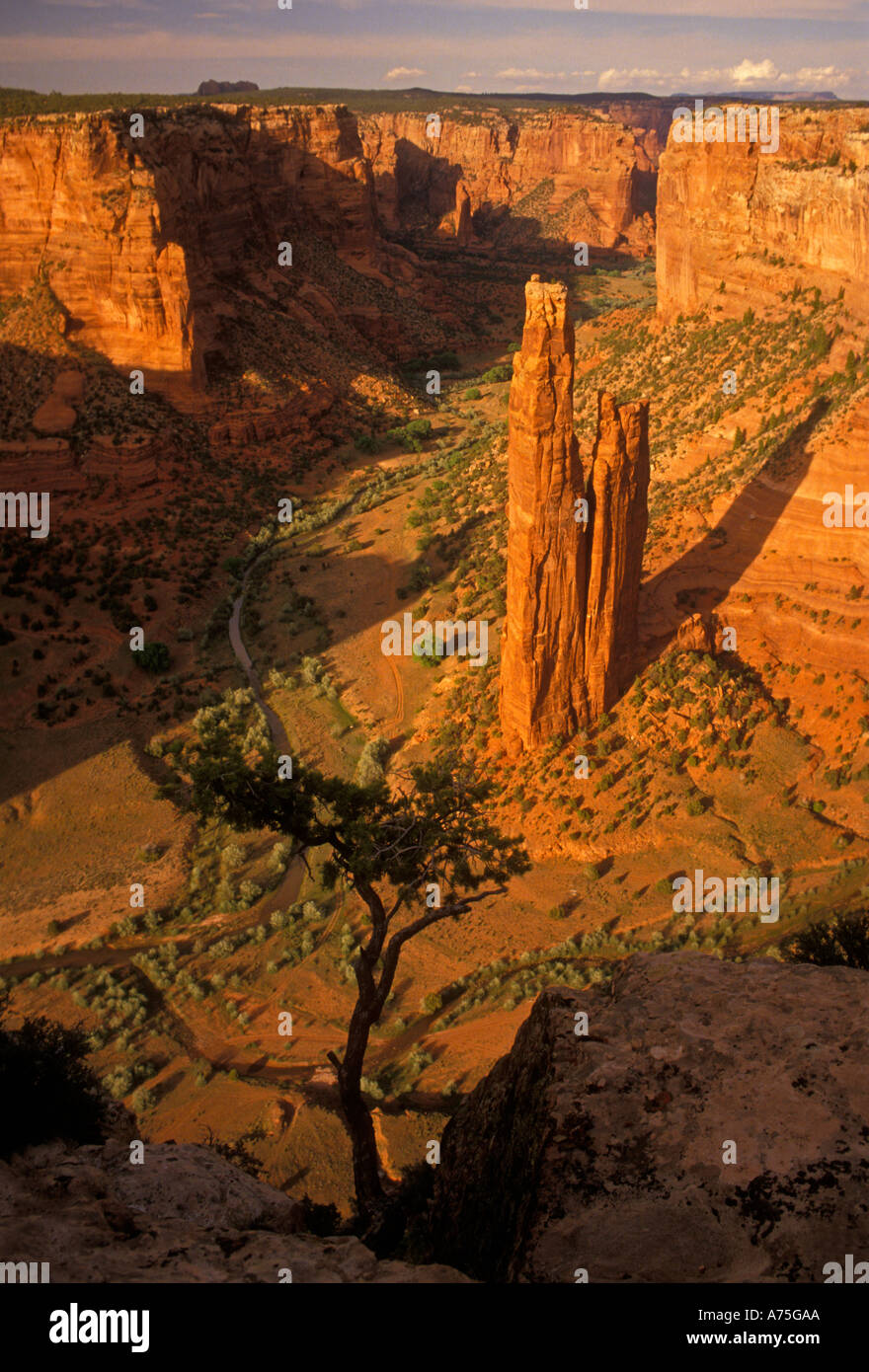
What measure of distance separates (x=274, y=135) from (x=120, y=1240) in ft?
280

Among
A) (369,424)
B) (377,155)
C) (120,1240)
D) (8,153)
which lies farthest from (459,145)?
(120,1240)

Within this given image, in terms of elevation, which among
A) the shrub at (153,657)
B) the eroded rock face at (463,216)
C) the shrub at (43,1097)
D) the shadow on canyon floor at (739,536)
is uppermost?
the eroded rock face at (463,216)

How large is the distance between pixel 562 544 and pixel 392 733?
12.1 metres

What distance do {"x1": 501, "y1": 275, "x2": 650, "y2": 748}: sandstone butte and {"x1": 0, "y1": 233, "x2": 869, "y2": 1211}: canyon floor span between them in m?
1.62

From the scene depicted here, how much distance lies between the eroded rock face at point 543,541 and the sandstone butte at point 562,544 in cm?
3

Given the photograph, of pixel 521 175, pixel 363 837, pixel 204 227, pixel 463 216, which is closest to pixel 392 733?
pixel 363 837

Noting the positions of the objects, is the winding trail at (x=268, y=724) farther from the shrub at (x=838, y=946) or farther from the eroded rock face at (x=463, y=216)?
the eroded rock face at (x=463, y=216)

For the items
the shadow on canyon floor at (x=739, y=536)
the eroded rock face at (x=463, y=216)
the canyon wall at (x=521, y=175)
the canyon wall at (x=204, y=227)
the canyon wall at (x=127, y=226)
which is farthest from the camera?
the canyon wall at (x=521, y=175)

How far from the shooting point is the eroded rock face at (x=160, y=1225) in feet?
30.2

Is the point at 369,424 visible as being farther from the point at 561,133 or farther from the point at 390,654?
the point at 561,133

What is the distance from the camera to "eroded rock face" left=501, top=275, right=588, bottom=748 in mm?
25125

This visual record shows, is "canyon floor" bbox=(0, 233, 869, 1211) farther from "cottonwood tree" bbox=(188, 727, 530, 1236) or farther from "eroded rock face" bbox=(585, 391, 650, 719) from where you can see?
"cottonwood tree" bbox=(188, 727, 530, 1236)

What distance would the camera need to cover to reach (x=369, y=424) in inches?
2813

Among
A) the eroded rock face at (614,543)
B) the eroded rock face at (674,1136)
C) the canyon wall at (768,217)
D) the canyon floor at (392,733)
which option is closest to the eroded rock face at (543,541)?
the eroded rock face at (614,543)
